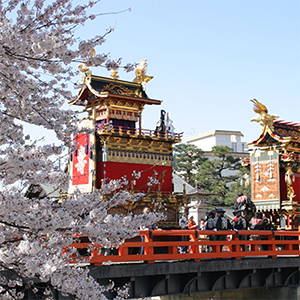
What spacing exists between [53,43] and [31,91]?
0.79 meters

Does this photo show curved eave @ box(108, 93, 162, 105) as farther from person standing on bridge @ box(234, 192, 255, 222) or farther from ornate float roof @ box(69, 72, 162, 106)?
person standing on bridge @ box(234, 192, 255, 222)

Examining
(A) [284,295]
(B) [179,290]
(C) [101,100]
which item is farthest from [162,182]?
(B) [179,290]

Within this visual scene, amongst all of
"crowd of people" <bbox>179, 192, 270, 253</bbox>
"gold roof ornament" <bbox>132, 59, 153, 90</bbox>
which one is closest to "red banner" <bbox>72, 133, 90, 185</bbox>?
"gold roof ornament" <bbox>132, 59, 153, 90</bbox>

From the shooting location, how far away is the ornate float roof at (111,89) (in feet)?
88.0

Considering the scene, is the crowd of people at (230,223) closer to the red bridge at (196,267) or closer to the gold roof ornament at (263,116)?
the red bridge at (196,267)

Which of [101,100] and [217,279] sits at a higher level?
[101,100]

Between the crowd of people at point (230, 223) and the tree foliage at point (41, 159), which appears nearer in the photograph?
the tree foliage at point (41, 159)

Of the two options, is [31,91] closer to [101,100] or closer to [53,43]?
[53,43]

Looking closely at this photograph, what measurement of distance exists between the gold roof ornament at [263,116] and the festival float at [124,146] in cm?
602

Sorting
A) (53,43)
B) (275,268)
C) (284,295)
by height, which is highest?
(53,43)

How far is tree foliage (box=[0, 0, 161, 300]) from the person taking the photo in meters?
5.55


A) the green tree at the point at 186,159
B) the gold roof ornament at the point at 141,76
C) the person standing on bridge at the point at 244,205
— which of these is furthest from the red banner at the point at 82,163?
the green tree at the point at 186,159

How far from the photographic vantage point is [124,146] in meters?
27.3

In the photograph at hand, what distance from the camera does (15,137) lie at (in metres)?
6.49
